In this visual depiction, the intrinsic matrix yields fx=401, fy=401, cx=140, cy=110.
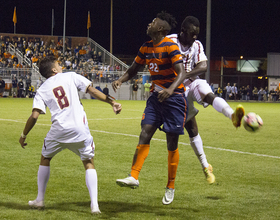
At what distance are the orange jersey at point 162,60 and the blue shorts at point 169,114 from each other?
16 centimetres

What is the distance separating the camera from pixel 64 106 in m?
4.25

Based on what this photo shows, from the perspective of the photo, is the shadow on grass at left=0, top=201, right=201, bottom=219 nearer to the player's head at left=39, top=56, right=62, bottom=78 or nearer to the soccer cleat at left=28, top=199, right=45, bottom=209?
the soccer cleat at left=28, top=199, right=45, bottom=209

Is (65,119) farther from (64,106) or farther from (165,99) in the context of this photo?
(165,99)

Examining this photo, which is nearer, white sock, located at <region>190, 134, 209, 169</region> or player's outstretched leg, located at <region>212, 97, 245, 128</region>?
player's outstretched leg, located at <region>212, 97, 245, 128</region>

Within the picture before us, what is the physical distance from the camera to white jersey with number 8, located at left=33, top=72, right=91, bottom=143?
4.24 meters

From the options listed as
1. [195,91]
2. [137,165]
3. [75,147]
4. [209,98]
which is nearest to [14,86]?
[195,91]

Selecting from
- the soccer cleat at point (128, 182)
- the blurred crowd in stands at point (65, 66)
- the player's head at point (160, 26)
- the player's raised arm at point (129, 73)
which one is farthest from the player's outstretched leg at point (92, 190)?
the blurred crowd in stands at point (65, 66)

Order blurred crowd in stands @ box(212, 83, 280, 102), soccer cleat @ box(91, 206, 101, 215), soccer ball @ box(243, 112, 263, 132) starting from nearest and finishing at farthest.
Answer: soccer cleat @ box(91, 206, 101, 215) < soccer ball @ box(243, 112, 263, 132) < blurred crowd in stands @ box(212, 83, 280, 102)

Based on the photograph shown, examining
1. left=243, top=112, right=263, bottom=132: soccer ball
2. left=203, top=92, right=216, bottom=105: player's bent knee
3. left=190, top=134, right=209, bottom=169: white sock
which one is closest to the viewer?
left=243, top=112, right=263, bottom=132: soccer ball

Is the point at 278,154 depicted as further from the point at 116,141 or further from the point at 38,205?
the point at 38,205

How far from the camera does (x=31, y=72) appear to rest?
3684 centimetres

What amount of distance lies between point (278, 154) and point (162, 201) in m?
4.49

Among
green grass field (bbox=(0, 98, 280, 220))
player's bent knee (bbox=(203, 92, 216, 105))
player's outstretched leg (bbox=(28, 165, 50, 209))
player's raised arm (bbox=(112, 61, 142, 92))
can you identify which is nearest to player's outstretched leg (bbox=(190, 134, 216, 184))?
green grass field (bbox=(0, 98, 280, 220))

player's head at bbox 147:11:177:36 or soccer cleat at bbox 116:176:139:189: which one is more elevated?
player's head at bbox 147:11:177:36
